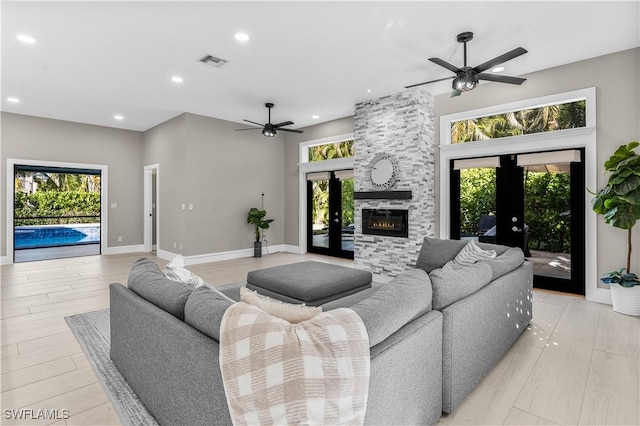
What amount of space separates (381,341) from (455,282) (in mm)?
851

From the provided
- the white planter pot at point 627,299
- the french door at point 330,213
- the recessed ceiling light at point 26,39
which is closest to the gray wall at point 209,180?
the french door at point 330,213

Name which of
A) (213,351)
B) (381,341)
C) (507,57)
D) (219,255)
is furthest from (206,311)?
(219,255)

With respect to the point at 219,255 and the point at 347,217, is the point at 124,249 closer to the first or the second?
the point at 219,255

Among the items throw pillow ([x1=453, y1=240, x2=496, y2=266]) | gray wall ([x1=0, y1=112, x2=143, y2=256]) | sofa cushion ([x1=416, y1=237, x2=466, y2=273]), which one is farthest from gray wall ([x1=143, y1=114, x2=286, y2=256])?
throw pillow ([x1=453, y1=240, x2=496, y2=266])

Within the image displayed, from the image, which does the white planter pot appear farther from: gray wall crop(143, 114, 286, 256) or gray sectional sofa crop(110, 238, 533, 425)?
gray wall crop(143, 114, 286, 256)

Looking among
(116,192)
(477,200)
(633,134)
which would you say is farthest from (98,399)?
(116,192)

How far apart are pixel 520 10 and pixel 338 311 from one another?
350cm

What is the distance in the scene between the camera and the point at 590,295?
425 centimetres

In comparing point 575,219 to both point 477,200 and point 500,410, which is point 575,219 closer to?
point 477,200

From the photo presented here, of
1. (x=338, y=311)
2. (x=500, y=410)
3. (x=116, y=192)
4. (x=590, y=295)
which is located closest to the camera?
(x=338, y=311)

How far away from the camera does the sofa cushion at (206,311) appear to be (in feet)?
4.69

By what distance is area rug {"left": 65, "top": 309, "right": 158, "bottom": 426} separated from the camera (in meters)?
1.94

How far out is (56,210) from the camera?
1047cm

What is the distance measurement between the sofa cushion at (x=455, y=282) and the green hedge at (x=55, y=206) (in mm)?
11019
